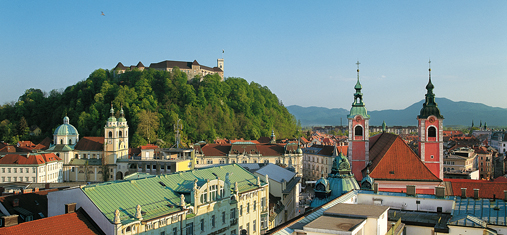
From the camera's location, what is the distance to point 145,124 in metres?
94.0

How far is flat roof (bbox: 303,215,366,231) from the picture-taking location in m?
14.9

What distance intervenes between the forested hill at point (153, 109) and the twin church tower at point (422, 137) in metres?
57.4

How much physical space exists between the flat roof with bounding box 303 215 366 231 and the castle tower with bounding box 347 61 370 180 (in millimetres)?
27616

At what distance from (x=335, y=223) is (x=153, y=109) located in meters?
90.8

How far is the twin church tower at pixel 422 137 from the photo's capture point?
4216 centimetres

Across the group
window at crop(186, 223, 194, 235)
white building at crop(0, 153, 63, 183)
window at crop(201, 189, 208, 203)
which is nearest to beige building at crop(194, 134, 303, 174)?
white building at crop(0, 153, 63, 183)

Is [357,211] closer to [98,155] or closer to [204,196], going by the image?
[204,196]

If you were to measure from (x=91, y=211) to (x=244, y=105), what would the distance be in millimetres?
97724

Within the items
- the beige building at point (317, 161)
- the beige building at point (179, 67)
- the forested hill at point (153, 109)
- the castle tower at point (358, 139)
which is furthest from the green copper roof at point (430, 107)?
the beige building at point (179, 67)

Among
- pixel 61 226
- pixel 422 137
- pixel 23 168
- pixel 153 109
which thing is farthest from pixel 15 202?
pixel 153 109

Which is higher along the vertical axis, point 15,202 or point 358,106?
point 358,106

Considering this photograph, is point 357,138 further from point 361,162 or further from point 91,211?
point 91,211

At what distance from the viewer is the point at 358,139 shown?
4459 centimetres

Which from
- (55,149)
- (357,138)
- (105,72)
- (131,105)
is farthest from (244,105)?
(357,138)
